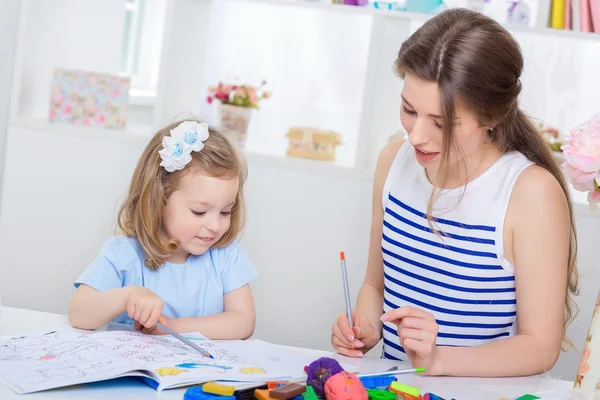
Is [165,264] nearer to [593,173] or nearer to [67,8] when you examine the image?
[593,173]

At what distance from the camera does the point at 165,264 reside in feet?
5.47

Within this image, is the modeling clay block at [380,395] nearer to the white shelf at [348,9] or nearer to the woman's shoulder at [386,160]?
the woman's shoulder at [386,160]

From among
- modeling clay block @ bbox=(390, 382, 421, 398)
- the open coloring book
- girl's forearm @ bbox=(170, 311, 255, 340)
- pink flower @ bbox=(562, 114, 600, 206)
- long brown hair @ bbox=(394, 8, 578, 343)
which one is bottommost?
girl's forearm @ bbox=(170, 311, 255, 340)

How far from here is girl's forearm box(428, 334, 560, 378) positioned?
4.42 feet

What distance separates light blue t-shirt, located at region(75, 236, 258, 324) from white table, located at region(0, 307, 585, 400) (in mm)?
162

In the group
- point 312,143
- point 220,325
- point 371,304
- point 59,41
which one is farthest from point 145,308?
point 59,41

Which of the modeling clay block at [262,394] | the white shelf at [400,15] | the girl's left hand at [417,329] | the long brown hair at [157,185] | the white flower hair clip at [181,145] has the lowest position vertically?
the modeling clay block at [262,394]

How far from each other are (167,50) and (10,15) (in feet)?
1.84

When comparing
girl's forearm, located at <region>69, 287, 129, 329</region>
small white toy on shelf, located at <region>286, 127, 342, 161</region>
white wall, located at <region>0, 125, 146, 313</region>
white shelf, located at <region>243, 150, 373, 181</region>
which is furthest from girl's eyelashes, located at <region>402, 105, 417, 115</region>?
white wall, located at <region>0, 125, 146, 313</region>

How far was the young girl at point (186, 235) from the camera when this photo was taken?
1.60 m

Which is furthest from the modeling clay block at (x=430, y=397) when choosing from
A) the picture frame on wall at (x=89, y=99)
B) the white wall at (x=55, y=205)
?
the picture frame on wall at (x=89, y=99)

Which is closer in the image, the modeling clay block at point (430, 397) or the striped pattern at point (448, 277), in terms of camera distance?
the modeling clay block at point (430, 397)

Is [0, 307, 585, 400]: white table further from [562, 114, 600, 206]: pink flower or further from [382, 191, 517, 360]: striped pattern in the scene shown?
[562, 114, 600, 206]: pink flower

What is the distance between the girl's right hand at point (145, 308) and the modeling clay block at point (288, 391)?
0.37 meters
